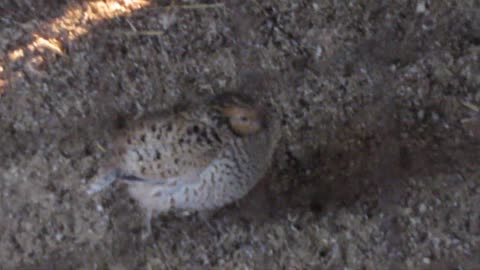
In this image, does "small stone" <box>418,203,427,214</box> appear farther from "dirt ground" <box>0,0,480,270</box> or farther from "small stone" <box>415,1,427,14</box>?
"small stone" <box>415,1,427,14</box>

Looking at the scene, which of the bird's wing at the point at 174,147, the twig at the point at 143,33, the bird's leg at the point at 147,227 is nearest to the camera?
the bird's wing at the point at 174,147

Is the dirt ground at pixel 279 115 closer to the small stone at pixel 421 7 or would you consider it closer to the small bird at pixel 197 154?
the small stone at pixel 421 7

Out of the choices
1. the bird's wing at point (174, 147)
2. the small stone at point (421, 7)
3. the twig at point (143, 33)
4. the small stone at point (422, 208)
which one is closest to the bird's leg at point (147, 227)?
the bird's wing at point (174, 147)

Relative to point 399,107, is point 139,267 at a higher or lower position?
lower

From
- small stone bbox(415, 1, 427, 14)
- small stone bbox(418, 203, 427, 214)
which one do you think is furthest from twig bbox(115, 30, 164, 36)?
small stone bbox(418, 203, 427, 214)

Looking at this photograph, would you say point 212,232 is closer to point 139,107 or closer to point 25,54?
point 139,107

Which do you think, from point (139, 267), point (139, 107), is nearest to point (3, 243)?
→ point (139, 267)

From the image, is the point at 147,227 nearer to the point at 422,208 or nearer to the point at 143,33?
the point at 143,33
